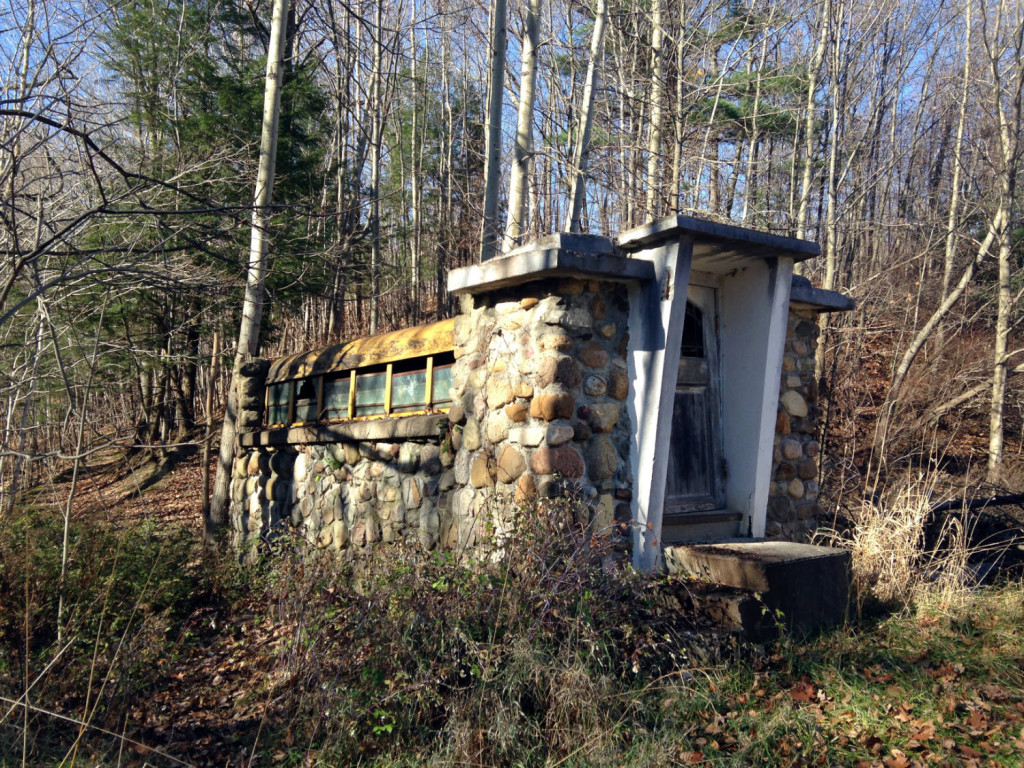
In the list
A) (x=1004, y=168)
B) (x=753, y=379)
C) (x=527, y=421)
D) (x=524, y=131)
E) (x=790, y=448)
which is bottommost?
(x=790, y=448)

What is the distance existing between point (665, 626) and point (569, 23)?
10923 mm

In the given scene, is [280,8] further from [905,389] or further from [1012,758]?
[905,389]

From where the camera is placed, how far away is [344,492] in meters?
6.79

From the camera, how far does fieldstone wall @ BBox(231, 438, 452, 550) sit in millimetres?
5832

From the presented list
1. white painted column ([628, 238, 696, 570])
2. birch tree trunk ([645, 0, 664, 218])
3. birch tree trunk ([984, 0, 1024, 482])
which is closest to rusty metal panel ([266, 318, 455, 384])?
white painted column ([628, 238, 696, 570])

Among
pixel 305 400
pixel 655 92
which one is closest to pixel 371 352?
pixel 305 400

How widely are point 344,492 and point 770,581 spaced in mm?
3685

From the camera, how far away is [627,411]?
16.7 ft

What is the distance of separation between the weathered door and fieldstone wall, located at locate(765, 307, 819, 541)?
531 millimetres

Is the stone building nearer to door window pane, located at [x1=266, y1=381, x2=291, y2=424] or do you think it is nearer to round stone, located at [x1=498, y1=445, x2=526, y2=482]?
round stone, located at [x1=498, y1=445, x2=526, y2=482]

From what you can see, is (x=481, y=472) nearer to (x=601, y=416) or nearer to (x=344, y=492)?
(x=601, y=416)

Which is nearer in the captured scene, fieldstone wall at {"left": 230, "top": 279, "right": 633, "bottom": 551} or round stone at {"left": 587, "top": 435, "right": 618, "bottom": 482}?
fieldstone wall at {"left": 230, "top": 279, "right": 633, "bottom": 551}

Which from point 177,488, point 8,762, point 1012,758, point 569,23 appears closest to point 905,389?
point 569,23

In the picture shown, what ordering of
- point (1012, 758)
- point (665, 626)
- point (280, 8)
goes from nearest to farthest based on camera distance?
point (1012, 758) < point (665, 626) < point (280, 8)
